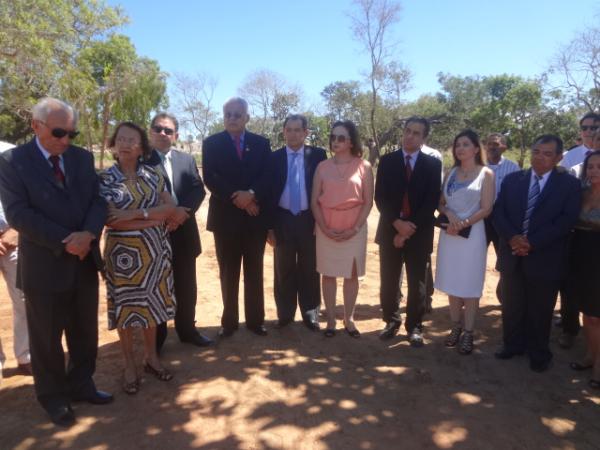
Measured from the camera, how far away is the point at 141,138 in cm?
339

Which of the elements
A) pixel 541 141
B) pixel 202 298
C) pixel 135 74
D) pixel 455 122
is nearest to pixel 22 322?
pixel 202 298

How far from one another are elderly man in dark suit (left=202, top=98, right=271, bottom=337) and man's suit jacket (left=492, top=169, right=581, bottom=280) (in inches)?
89.0

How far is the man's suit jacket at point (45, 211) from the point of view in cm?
279

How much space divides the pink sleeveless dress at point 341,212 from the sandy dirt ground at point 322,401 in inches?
31.5

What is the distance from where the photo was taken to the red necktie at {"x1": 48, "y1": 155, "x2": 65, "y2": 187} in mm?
2945

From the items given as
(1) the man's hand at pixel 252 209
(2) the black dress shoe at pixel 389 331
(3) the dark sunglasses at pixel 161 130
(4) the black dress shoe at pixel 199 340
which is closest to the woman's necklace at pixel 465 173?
A: (2) the black dress shoe at pixel 389 331

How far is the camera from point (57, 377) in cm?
308

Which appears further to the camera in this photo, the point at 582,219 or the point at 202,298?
the point at 202,298

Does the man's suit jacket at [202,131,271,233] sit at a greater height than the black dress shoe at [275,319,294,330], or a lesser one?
greater

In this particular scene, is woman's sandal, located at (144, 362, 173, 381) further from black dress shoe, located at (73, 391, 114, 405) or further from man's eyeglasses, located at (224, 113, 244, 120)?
man's eyeglasses, located at (224, 113, 244, 120)

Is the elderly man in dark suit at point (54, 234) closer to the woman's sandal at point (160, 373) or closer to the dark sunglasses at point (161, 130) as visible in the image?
the woman's sandal at point (160, 373)

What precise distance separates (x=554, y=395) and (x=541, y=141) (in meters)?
2.14

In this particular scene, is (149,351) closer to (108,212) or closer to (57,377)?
(57,377)

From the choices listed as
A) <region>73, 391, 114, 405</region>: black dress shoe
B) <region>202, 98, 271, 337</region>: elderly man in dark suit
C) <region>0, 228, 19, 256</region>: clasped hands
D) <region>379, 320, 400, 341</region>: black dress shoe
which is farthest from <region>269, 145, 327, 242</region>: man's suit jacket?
<region>0, 228, 19, 256</region>: clasped hands
